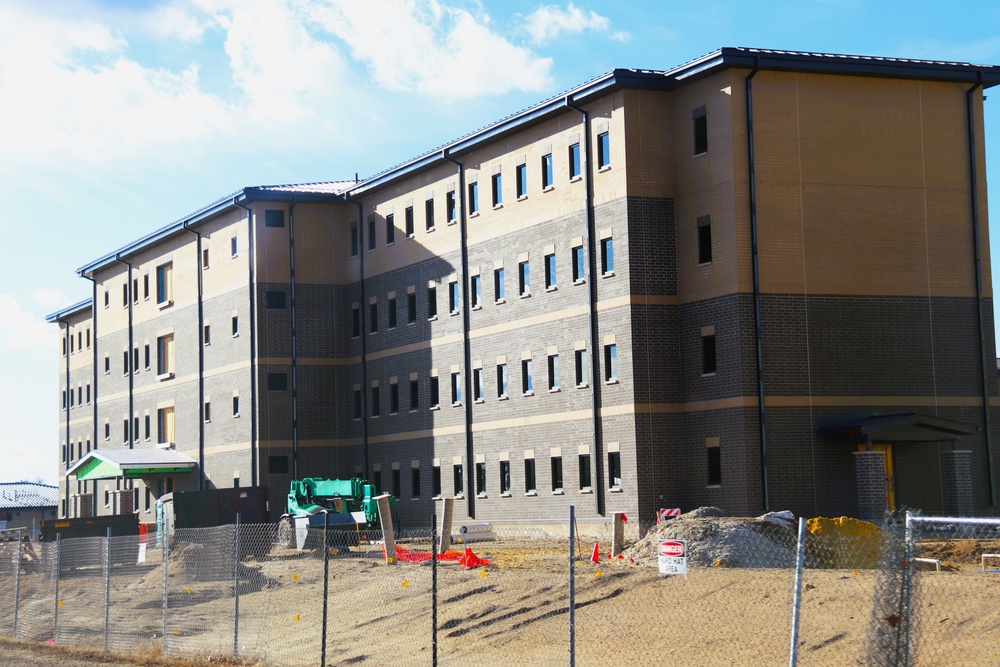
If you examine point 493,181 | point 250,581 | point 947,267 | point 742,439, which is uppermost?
point 493,181

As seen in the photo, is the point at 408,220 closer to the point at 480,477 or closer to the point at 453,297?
the point at 453,297

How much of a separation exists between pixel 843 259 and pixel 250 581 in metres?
20.7

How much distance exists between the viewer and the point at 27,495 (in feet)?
401

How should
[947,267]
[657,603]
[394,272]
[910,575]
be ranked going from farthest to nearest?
[394,272] < [947,267] < [657,603] < [910,575]

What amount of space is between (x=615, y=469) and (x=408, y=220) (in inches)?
645

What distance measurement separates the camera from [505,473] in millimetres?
50562

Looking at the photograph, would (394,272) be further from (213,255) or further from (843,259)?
(843,259)

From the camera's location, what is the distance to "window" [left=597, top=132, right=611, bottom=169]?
45469 millimetres

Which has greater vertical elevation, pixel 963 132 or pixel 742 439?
pixel 963 132

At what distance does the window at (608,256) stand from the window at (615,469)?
5.82 m

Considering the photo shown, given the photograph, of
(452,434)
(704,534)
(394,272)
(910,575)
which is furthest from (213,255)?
(910,575)

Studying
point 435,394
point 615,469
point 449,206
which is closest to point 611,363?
point 615,469

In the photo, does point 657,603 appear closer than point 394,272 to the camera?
Yes

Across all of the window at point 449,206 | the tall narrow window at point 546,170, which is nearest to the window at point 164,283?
the window at point 449,206
